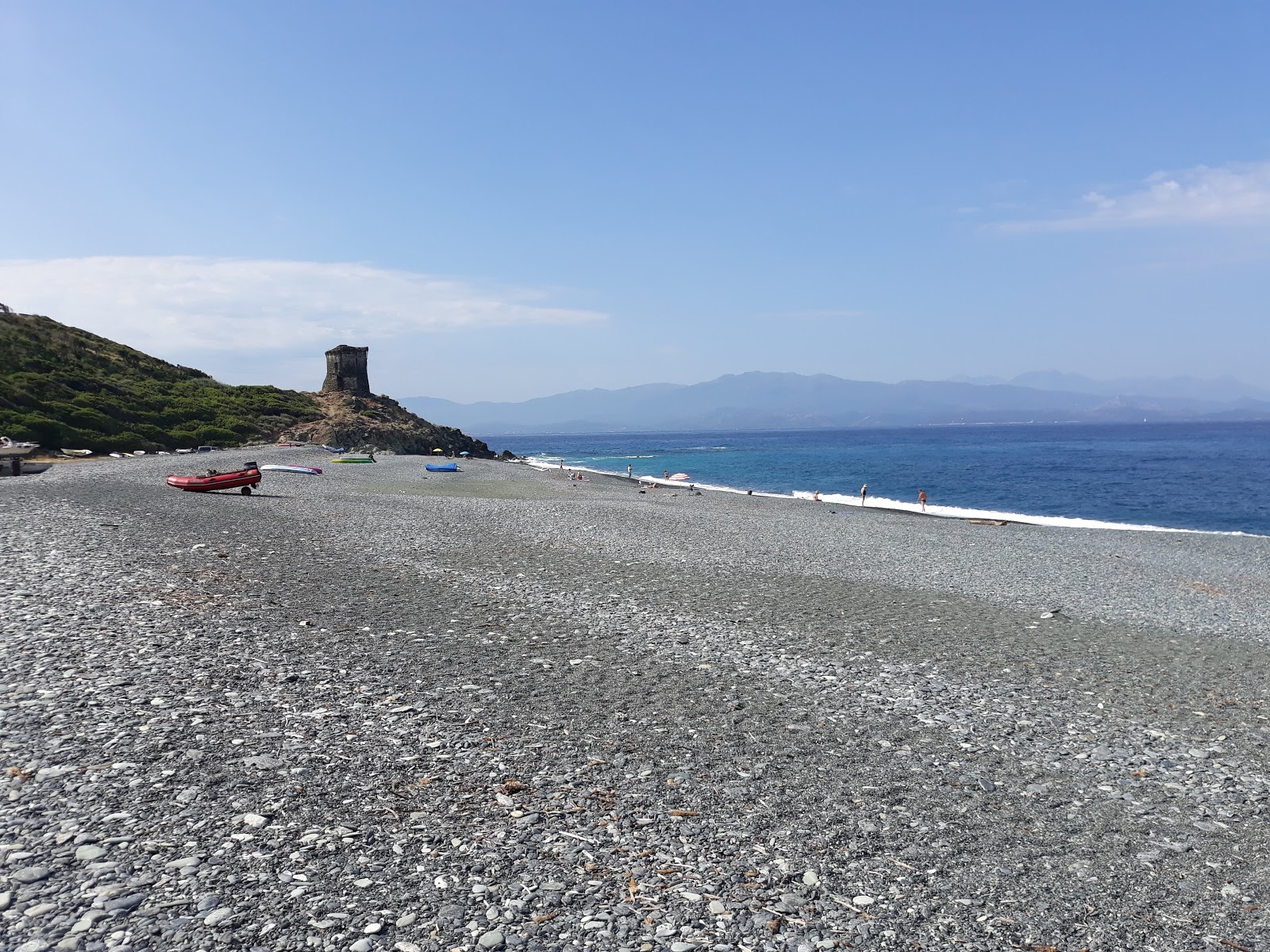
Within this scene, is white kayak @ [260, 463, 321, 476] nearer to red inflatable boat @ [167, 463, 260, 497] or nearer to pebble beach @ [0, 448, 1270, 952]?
red inflatable boat @ [167, 463, 260, 497]

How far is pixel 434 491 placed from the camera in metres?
42.5

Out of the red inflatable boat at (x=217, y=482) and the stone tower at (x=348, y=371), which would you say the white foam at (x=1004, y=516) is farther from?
the stone tower at (x=348, y=371)

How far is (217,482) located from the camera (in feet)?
104

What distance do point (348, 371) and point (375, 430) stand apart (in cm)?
2102

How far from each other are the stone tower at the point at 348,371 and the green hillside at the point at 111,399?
18.4 ft

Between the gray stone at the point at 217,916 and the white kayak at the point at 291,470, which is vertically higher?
the white kayak at the point at 291,470

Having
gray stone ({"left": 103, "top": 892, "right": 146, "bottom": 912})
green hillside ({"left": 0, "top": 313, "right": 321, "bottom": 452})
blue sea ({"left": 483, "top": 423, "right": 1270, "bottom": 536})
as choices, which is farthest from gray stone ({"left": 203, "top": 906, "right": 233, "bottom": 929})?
green hillside ({"left": 0, "top": 313, "right": 321, "bottom": 452})

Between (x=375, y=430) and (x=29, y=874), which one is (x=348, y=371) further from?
(x=29, y=874)

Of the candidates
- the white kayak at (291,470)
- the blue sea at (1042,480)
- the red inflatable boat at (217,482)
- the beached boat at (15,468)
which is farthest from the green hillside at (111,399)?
the blue sea at (1042,480)

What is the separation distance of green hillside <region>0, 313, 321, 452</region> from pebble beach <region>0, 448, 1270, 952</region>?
44.2 m

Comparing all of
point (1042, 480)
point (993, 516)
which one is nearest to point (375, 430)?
point (993, 516)

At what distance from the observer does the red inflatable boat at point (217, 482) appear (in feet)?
103

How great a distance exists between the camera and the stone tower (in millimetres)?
98500

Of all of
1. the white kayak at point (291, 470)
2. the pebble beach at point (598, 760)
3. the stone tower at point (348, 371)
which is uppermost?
the stone tower at point (348, 371)
